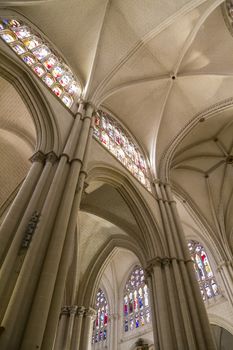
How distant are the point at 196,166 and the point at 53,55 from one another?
34.0 ft

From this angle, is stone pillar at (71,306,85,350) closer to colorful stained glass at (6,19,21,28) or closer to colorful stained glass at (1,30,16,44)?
colorful stained glass at (1,30,16,44)

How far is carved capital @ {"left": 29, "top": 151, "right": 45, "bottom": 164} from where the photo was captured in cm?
632

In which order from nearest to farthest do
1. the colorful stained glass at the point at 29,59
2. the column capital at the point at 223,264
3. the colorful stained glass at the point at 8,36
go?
the colorful stained glass at the point at 8,36
the colorful stained glass at the point at 29,59
the column capital at the point at 223,264

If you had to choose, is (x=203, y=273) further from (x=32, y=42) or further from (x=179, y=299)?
(x=32, y=42)

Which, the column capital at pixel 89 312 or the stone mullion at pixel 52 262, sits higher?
the column capital at pixel 89 312

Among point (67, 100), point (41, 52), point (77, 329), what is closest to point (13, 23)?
point (41, 52)

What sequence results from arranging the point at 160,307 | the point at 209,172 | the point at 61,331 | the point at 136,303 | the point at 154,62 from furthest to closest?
the point at 209,172 < the point at 136,303 < the point at 154,62 < the point at 61,331 < the point at 160,307

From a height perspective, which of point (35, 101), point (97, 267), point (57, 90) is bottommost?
point (35, 101)

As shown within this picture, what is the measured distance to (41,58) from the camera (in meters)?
9.14

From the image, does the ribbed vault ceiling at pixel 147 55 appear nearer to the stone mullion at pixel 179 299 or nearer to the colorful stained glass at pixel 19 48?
the colorful stained glass at pixel 19 48

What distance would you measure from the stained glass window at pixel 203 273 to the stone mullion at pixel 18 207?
1100 centimetres

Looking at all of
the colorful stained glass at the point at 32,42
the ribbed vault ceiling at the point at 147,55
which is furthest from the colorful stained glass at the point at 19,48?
the ribbed vault ceiling at the point at 147,55

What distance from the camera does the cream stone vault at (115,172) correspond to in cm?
493

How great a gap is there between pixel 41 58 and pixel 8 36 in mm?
1361
